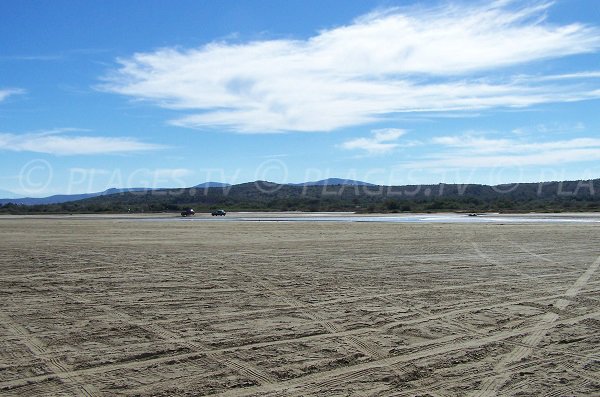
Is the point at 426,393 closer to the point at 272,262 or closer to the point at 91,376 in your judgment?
the point at 91,376

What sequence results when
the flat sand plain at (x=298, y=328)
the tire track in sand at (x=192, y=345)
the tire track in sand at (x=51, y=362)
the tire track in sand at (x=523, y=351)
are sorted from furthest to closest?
the tire track in sand at (x=192, y=345), the flat sand plain at (x=298, y=328), the tire track in sand at (x=523, y=351), the tire track in sand at (x=51, y=362)

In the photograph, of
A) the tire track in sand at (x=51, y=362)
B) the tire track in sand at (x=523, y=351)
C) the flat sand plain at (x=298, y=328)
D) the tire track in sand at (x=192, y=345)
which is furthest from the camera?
the tire track in sand at (x=192, y=345)

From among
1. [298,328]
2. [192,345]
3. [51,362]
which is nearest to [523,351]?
[298,328]

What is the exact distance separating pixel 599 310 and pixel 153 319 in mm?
6699

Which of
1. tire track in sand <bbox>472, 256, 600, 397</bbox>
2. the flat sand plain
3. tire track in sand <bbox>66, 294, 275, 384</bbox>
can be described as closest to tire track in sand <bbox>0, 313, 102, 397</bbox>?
the flat sand plain

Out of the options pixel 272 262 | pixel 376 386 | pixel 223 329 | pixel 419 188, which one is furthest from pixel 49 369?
pixel 419 188

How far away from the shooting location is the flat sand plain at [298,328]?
18.9ft

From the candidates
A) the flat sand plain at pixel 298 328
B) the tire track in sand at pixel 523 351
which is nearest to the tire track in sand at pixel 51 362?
the flat sand plain at pixel 298 328

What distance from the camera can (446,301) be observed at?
9789mm

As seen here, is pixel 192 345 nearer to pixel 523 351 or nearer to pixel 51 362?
pixel 51 362

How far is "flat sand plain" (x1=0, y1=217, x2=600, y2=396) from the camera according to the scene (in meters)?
5.76

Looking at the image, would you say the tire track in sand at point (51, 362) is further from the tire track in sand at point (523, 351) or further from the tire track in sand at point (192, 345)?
the tire track in sand at point (523, 351)

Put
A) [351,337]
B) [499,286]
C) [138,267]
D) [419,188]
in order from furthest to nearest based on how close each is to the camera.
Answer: [419,188] → [138,267] → [499,286] → [351,337]

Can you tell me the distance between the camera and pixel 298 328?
782cm
